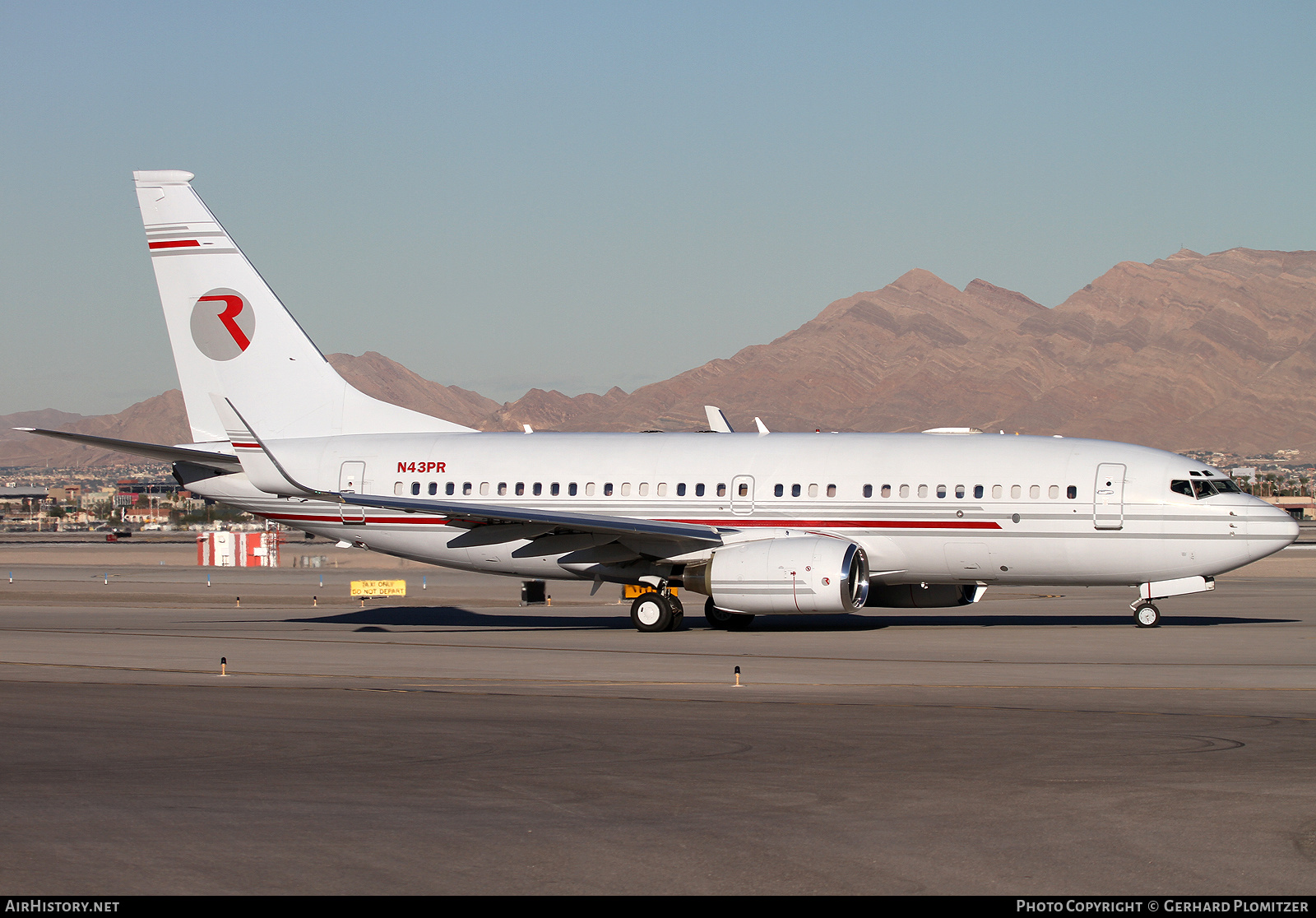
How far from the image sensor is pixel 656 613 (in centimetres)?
3114

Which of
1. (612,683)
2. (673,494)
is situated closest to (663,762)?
(612,683)

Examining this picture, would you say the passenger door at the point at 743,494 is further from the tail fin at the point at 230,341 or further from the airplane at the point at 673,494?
the tail fin at the point at 230,341

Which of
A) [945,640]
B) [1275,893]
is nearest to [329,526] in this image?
[945,640]

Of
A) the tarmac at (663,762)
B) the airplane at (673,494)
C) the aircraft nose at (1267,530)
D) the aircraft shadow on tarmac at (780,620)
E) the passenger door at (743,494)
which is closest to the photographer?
the tarmac at (663,762)

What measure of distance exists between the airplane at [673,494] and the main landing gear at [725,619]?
0.05 meters

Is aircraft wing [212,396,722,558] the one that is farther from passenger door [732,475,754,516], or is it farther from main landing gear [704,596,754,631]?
main landing gear [704,596,754,631]

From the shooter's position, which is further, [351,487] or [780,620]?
[780,620]

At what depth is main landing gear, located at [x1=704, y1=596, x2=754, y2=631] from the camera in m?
32.1

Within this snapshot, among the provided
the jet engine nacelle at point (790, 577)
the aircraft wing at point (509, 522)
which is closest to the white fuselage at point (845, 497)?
the aircraft wing at point (509, 522)

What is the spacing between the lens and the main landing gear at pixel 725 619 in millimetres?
32094

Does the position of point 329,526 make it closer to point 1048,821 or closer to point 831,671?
point 831,671

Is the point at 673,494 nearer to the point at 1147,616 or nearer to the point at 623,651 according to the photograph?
the point at 623,651

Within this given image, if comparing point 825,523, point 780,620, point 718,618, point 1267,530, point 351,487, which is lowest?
point 780,620

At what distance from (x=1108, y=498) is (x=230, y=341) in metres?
21.9
